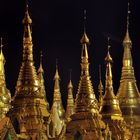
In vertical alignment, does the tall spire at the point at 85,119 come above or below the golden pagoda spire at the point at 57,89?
below

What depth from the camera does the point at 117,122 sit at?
29891 millimetres

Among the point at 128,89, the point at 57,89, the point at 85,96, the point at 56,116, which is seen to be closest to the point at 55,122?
the point at 56,116

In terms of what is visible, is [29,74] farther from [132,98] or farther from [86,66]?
[132,98]

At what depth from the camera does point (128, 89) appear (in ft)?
116

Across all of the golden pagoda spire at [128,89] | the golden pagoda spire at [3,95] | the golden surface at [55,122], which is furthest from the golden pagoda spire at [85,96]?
the golden pagoda spire at [128,89]

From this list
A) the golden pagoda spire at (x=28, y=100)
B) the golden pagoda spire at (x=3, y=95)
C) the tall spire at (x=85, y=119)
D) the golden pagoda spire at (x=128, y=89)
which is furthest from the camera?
the golden pagoda spire at (x=128, y=89)

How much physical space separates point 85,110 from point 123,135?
3.26 m

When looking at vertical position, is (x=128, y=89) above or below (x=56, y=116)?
above

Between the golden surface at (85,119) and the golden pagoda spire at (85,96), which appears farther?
→ the golden pagoda spire at (85,96)

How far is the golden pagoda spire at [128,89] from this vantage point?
34.4 meters

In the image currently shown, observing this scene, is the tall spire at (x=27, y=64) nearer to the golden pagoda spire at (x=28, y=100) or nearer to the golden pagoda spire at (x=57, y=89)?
the golden pagoda spire at (x=28, y=100)

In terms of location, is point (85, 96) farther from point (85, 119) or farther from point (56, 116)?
point (56, 116)

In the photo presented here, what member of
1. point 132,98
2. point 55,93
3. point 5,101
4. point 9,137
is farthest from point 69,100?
point 9,137

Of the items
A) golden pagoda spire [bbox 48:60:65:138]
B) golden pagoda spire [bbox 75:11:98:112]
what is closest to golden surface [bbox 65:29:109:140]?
golden pagoda spire [bbox 75:11:98:112]
